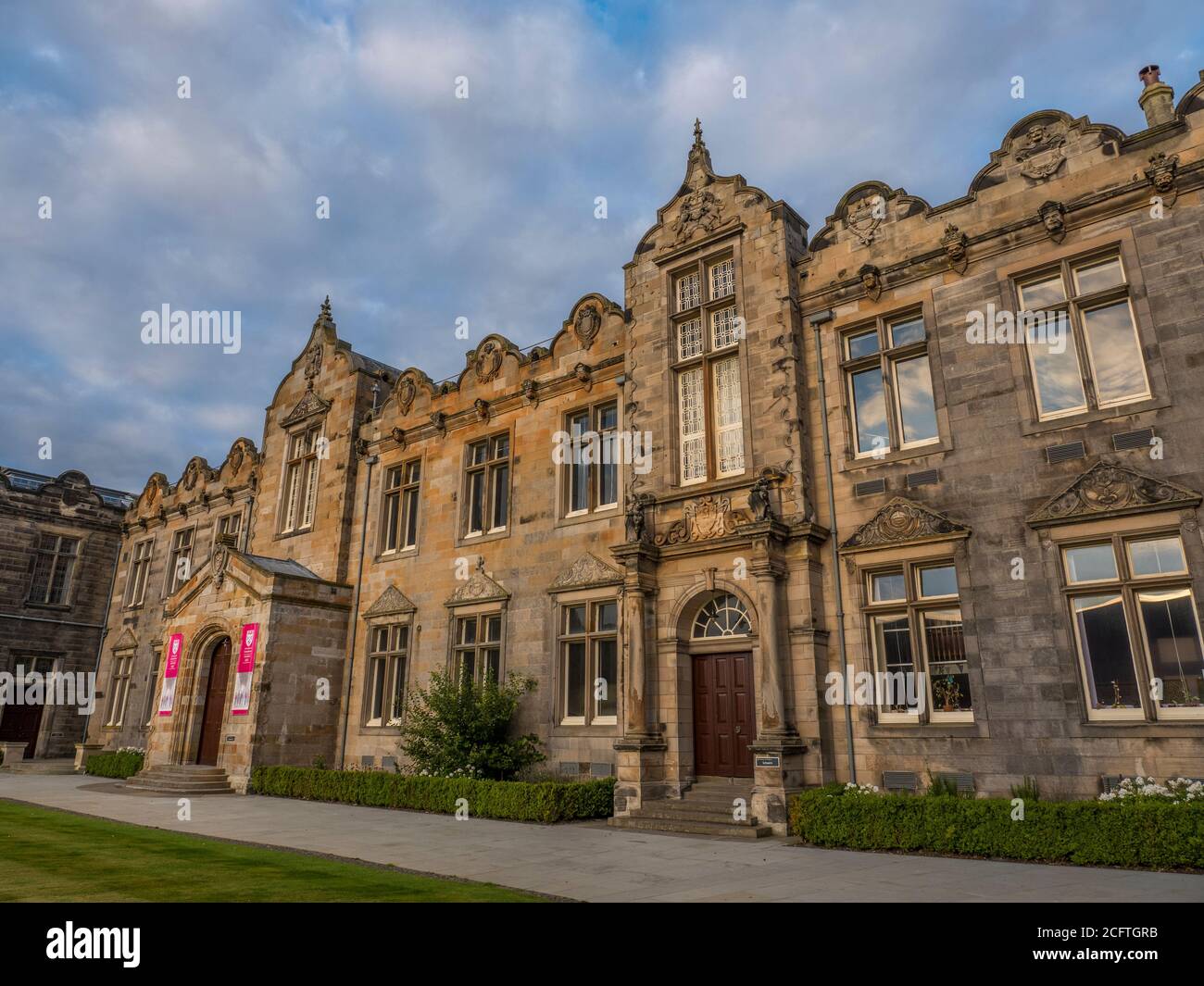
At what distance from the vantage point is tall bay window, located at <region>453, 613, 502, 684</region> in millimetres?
19703

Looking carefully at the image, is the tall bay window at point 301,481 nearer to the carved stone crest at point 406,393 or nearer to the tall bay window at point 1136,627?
the carved stone crest at point 406,393

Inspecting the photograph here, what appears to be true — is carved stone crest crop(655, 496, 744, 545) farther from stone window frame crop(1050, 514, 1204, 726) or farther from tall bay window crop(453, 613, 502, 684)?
tall bay window crop(453, 613, 502, 684)

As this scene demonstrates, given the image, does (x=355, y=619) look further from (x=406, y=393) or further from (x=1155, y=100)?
(x=1155, y=100)

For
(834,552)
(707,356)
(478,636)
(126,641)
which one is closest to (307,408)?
(478,636)

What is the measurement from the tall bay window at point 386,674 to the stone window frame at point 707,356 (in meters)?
10.0

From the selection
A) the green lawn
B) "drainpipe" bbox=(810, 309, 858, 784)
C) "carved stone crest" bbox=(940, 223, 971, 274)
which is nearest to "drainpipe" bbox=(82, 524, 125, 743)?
the green lawn

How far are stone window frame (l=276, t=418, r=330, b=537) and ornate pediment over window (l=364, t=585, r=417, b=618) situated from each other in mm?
4840

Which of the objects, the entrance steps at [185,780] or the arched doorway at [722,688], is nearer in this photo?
the arched doorway at [722,688]

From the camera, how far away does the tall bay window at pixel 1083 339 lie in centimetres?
1262

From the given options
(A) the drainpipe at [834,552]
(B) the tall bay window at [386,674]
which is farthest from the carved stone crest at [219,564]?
(A) the drainpipe at [834,552]

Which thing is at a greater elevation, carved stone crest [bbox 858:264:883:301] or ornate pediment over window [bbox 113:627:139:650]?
carved stone crest [bbox 858:264:883:301]

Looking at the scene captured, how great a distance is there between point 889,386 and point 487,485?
35.5 feet

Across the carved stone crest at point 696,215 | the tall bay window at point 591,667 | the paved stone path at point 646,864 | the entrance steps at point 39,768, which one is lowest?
the paved stone path at point 646,864

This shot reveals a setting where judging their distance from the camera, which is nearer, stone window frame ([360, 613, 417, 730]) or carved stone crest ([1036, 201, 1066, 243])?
carved stone crest ([1036, 201, 1066, 243])
